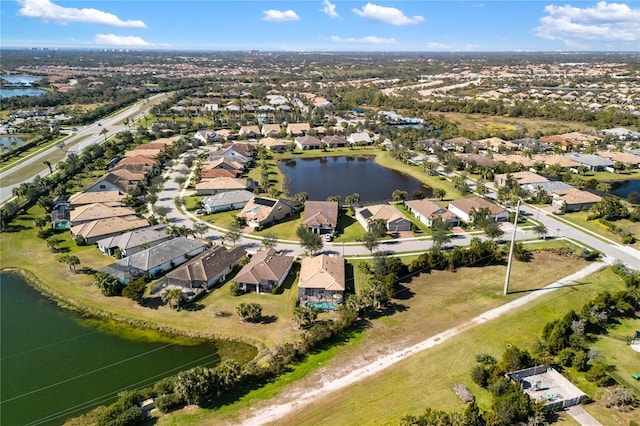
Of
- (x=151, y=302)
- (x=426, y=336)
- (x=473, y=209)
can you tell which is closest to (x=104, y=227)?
(x=151, y=302)

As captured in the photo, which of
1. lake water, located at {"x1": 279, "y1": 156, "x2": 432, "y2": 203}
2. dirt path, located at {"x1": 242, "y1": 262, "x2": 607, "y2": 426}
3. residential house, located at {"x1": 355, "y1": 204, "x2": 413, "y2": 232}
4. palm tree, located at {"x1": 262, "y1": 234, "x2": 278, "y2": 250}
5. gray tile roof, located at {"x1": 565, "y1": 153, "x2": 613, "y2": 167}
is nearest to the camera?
dirt path, located at {"x1": 242, "y1": 262, "x2": 607, "y2": 426}

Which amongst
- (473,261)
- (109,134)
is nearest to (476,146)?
(473,261)

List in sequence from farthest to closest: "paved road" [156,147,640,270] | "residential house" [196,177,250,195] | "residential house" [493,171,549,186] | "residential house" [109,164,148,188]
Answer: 1. "residential house" [493,171,549,186]
2. "residential house" [109,164,148,188]
3. "residential house" [196,177,250,195]
4. "paved road" [156,147,640,270]

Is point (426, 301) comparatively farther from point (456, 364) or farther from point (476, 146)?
point (476, 146)

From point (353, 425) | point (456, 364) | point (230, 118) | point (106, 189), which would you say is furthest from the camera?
point (230, 118)

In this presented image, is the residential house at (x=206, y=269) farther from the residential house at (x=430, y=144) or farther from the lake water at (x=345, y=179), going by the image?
the residential house at (x=430, y=144)

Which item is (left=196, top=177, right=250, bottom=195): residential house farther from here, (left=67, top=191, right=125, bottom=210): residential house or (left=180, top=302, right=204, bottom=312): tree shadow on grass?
(left=180, top=302, right=204, bottom=312): tree shadow on grass

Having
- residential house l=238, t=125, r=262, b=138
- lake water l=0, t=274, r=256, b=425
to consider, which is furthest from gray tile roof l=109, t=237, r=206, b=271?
residential house l=238, t=125, r=262, b=138
